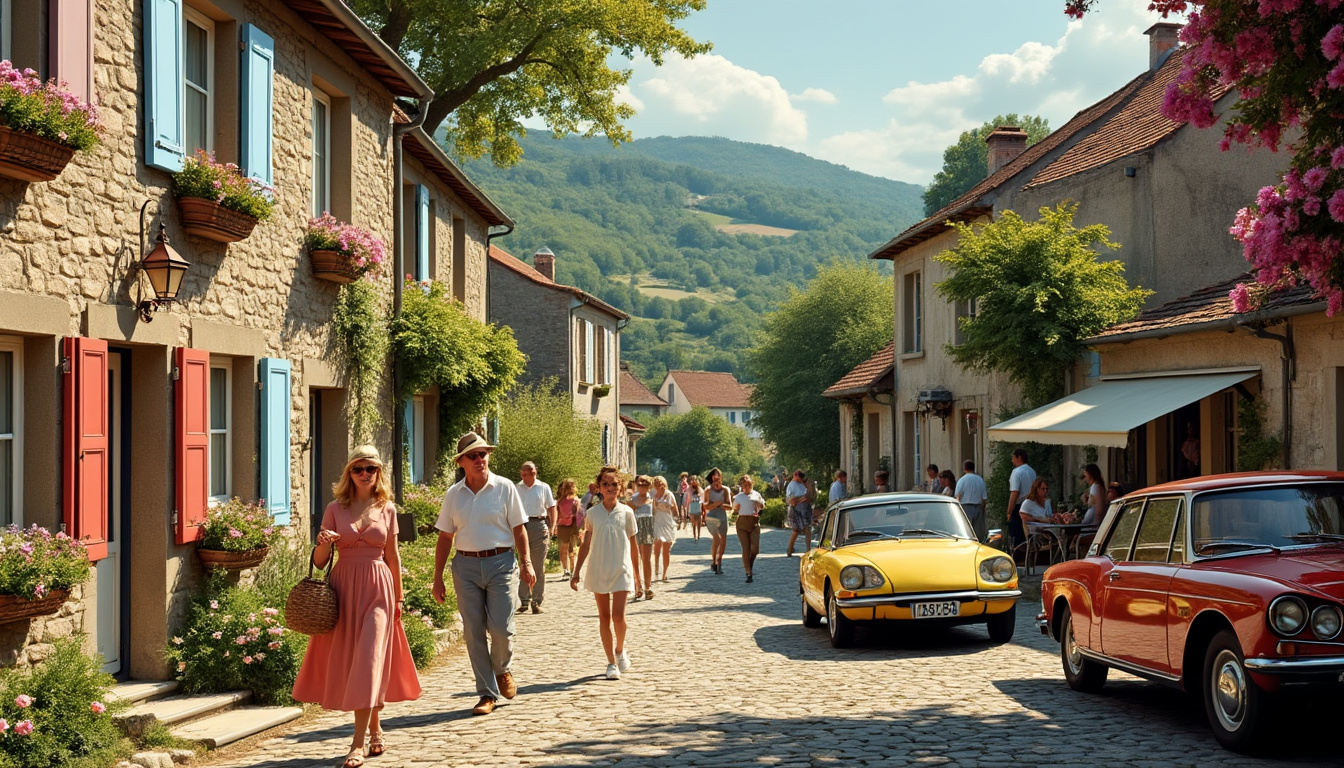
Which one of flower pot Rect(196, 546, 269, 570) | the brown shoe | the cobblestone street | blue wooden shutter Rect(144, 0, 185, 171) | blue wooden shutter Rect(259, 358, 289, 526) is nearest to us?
the cobblestone street

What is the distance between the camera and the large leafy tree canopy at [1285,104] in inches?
311

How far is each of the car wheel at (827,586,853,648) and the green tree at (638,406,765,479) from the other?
81378mm

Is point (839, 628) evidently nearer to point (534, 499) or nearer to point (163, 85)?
point (534, 499)

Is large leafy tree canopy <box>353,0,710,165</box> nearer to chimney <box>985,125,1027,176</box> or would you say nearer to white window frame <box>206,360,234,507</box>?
chimney <box>985,125,1027,176</box>

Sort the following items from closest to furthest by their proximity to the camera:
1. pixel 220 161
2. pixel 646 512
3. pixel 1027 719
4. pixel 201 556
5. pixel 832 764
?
pixel 832 764 < pixel 1027 719 < pixel 201 556 < pixel 220 161 < pixel 646 512

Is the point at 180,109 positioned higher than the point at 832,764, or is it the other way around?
the point at 180,109

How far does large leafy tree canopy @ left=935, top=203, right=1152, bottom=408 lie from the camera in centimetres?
1898

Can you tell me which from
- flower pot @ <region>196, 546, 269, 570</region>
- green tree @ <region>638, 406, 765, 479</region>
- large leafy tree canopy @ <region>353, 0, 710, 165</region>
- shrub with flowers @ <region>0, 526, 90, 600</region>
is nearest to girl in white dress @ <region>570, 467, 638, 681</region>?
flower pot @ <region>196, 546, 269, 570</region>

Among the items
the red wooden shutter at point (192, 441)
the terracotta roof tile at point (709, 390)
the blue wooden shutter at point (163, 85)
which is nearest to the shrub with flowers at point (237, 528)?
the red wooden shutter at point (192, 441)

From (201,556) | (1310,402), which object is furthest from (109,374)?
(1310,402)

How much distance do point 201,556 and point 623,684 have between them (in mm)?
3448

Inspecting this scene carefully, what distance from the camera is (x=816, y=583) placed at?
13.0 metres

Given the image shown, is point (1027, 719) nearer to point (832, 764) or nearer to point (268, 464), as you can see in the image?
point (832, 764)

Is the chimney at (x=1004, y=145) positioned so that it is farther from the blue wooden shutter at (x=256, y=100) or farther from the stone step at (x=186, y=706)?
the stone step at (x=186, y=706)
